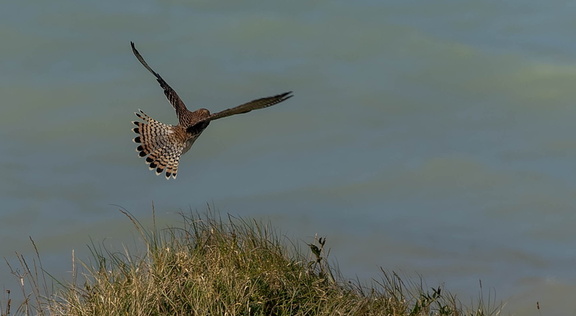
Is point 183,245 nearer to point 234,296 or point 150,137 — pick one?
point 234,296

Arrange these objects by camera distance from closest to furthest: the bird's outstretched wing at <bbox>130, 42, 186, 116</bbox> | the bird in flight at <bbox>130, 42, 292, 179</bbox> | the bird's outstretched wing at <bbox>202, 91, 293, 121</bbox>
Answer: the bird's outstretched wing at <bbox>202, 91, 293, 121</bbox>, the bird in flight at <bbox>130, 42, 292, 179</bbox>, the bird's outstretched wing at <bbox>130, 42, 186, 116</bbox>

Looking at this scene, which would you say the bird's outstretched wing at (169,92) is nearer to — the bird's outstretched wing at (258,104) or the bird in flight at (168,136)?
the bird in flight at (168,136)

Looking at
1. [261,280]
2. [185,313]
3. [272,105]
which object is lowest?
[185,313]

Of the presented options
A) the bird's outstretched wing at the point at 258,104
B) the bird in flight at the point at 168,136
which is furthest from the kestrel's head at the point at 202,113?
the bird's outstretched wing at the point at 258,104

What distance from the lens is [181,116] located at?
14258 mm

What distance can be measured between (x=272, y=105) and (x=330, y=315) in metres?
2.84

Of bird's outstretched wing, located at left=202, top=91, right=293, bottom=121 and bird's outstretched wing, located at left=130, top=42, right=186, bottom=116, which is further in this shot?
bird's outstretched wing, located at left=130, top=42, right=186, bottom=116

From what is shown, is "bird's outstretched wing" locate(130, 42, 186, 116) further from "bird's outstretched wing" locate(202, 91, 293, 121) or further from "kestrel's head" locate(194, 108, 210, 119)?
"bird's outstretched wing" locate(202, 91, 293, 121)

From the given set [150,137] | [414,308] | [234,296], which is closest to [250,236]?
[234,296]

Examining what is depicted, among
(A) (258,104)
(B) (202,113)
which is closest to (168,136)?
(B) (202,113)

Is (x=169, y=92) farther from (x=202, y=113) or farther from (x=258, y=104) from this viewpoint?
(x=258, y=104)

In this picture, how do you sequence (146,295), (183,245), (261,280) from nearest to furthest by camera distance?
(146,295)
(261,280)
(183,245)

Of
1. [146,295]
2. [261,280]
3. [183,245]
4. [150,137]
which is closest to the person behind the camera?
[146,295]

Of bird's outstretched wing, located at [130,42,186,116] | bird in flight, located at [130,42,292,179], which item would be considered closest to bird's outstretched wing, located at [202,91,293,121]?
bird in flight, located at [130,42,292,179]
